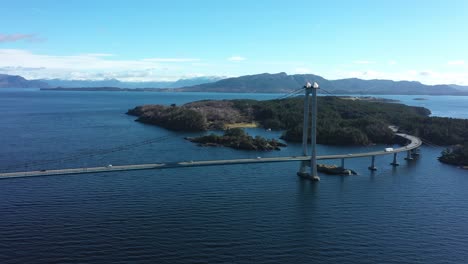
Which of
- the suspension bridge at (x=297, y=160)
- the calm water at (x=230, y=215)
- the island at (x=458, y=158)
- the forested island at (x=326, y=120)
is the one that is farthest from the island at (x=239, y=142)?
the island at (x=458, y=158)

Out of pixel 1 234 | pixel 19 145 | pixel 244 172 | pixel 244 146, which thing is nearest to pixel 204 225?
pixel 1 234

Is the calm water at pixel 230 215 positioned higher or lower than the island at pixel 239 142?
lower

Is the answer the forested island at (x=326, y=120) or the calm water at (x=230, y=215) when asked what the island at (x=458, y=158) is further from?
the forested island at (x=326, y=120)

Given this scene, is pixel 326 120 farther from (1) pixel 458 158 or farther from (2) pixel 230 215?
(2) pixel 230 215

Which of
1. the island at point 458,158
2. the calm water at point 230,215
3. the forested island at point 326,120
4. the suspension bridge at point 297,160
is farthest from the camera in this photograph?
the forested island at point 326,120

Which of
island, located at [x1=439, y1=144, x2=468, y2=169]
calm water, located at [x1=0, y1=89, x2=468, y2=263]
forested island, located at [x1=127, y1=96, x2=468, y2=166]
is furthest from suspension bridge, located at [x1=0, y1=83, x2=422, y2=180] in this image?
forested island, located at [x1=127, y1=96, x2=468, y2=166]

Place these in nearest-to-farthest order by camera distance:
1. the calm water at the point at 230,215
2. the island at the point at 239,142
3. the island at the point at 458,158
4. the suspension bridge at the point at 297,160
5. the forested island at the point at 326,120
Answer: the calm water at the point at 230,215, the suspension bridge at the point at 297,160, the island at the point at 458,158, the island at the point at 239,142, the forested island at the point at 326,120
